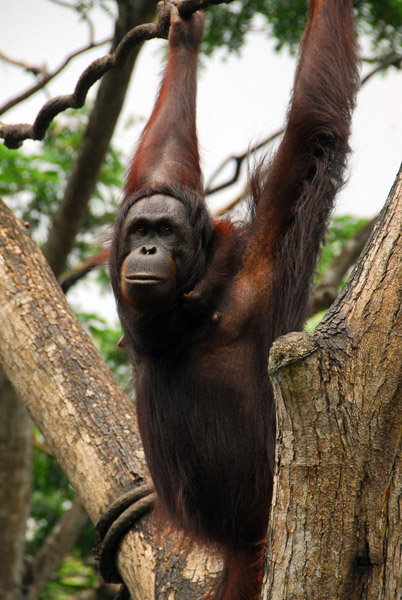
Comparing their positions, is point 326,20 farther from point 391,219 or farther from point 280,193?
point 391,219

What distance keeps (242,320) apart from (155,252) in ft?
1.96

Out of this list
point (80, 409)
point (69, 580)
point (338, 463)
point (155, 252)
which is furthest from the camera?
point (69, 580)

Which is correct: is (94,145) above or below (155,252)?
above

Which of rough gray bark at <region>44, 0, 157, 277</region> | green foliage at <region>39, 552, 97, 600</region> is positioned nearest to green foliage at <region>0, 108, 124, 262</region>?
rough gray bark at <region>44, 0, 157, 277</region>

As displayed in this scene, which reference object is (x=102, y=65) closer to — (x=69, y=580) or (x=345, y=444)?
(x=345, y=444)

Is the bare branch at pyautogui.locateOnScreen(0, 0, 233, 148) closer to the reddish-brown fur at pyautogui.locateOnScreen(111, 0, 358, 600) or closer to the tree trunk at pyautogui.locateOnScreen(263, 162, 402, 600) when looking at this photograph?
the reddish-brown fur at pyautogui.locateOnScreen(111, 0, 358, 600)

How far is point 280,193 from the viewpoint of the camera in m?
3.80

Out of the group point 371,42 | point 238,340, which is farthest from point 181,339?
point 371,42

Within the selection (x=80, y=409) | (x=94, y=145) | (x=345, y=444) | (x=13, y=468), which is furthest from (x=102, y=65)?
(x=13, y=468)

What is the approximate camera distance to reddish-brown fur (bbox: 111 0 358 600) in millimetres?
3775

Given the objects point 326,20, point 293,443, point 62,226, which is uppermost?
point 62,226

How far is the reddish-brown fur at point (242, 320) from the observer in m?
3.78

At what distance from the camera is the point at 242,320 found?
12.7 ft

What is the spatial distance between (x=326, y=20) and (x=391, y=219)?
169 centimetres
